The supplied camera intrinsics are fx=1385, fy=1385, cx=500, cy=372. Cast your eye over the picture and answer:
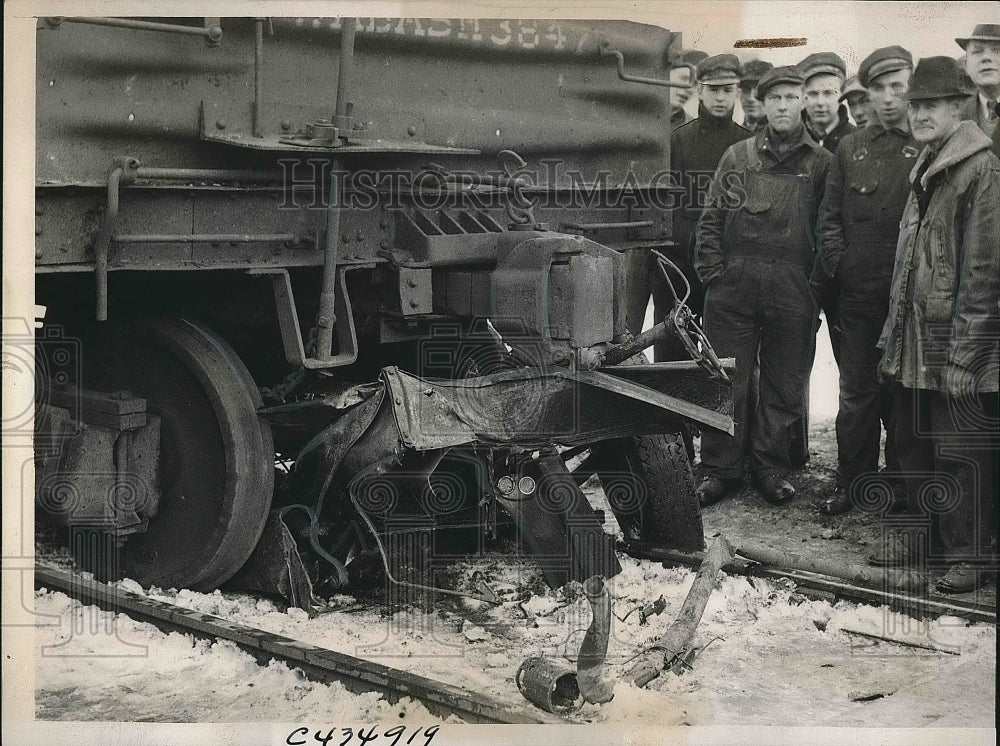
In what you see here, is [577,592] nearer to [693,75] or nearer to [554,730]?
[554,730]

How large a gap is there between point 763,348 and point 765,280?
0.33 m

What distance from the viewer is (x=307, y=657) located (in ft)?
14.7

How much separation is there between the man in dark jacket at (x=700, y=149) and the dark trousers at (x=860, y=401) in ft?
2.82

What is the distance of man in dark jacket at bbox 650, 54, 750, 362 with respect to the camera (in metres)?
6.54

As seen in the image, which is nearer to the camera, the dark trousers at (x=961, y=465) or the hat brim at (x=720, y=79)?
the dark trousers at (x=961, y=465)

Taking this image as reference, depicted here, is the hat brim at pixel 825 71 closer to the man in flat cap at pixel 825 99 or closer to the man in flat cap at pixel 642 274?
the man in flat cap at pixel 825 99

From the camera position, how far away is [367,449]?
15.6 feet

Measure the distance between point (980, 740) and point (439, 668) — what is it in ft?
5.59

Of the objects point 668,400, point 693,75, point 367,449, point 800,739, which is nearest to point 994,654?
point 800,739

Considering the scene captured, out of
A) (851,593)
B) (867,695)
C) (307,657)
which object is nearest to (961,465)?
(851,593)

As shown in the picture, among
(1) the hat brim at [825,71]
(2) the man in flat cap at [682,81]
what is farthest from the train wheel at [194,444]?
(1) the hat brim at [825,71]

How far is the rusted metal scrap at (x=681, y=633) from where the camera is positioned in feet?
14.3

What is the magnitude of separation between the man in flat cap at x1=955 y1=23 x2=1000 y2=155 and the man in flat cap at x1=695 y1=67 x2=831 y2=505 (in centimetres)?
106

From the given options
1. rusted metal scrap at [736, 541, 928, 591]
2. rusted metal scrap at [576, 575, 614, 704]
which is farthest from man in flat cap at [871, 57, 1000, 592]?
rusted metal scrap at [576, 575, 614, 704]
